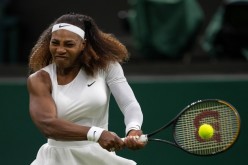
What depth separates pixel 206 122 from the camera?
16.2 ft

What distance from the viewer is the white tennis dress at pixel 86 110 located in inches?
189

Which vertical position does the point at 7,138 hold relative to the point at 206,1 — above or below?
below

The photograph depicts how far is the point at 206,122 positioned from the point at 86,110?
2.13ft

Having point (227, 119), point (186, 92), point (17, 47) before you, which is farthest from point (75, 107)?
point (17, 47)

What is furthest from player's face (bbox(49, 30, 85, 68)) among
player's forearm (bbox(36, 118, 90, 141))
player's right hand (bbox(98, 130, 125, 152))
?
player's right hand (bbox(98, 130, 125, 152))

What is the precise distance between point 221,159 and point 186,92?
0.57 m

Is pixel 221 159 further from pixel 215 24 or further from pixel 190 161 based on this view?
pixel 215 24

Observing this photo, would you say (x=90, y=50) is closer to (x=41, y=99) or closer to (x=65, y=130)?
(x=41, y=99)

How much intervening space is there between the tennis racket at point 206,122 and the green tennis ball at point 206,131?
0.02 metres

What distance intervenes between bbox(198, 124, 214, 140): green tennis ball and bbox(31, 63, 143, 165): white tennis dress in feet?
1.07

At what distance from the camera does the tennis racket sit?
16.1 feet

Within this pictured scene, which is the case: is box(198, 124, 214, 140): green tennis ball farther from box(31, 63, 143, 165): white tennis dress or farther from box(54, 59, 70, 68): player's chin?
A: box(54, 59, 70, 68): player's chin

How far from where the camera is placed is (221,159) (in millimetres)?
6945

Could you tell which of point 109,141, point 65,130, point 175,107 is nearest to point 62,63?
point 65,130
